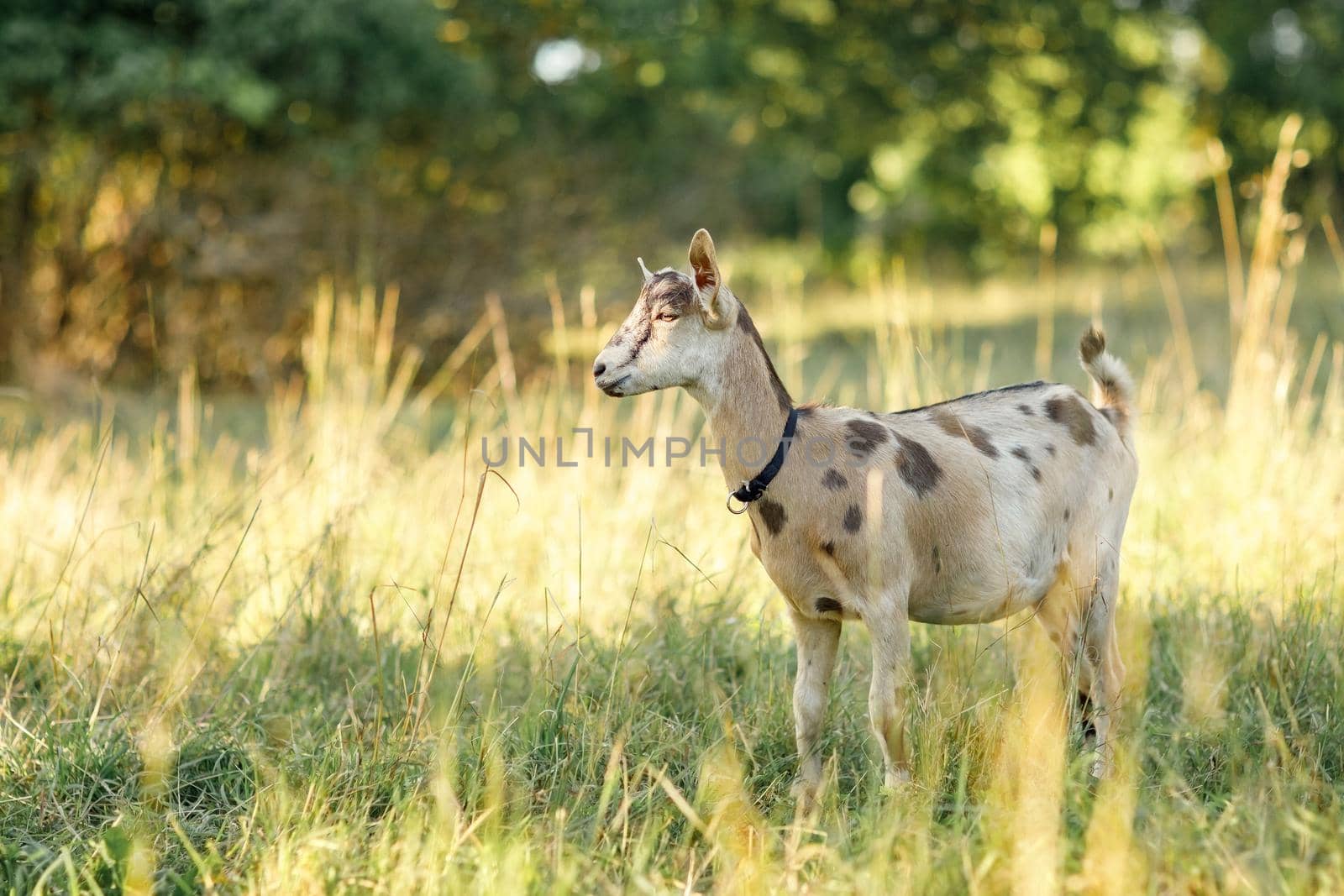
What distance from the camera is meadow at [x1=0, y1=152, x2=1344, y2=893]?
9.91 ft

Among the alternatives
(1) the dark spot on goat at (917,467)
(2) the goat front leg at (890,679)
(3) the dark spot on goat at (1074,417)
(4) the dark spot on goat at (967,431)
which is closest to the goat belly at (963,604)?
(2) the goat front leg at (890,679)

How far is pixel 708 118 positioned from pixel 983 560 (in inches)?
472

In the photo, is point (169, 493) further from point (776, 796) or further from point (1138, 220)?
point (1138, 220)

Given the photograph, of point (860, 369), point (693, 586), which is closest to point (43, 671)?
point (693, 586)

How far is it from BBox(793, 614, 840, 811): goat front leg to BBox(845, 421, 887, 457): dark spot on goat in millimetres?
491

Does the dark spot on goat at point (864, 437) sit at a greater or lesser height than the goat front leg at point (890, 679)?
greater

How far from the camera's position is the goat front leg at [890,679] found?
3.34 meters

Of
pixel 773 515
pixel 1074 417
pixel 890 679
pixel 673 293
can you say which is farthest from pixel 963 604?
pixel 673 293

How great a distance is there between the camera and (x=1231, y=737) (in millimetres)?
3557

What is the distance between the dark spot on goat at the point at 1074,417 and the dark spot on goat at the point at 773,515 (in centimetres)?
105

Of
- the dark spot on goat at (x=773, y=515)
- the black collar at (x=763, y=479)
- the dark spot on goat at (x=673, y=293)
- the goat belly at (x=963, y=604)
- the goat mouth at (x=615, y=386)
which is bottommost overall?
the goat belly at (x=963, y=604)

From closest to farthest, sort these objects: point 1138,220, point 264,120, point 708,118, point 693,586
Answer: point 693,586, point 264,120, point 708,118, point 1138,220

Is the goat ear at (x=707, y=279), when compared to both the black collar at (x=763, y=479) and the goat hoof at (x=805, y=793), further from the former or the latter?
the goat hoof at (x=805, y=793)

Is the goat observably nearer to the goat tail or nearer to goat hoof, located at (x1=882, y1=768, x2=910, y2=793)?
goat hoof, located at (x1=882, y1=768, x2=910, y2=793)
